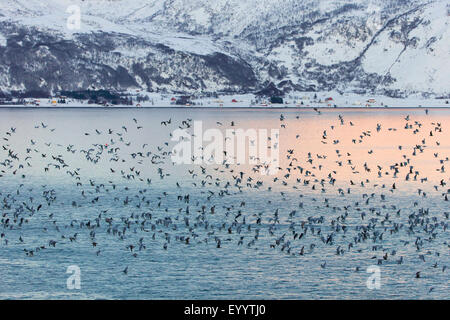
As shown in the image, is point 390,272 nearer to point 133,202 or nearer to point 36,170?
point 133,202

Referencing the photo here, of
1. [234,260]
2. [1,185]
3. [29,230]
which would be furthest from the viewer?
[1,185]

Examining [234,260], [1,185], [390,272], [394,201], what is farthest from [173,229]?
[1,185]

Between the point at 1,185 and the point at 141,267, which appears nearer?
the point at 141,267

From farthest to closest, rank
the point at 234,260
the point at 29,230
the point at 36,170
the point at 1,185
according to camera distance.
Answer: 1. the point at 36,170
2. the point at 1,185
3. the point at 29,230
4. the point at 234,260

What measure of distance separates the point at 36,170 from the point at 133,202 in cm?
2565

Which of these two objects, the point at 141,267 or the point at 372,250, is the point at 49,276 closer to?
the point at 141,267

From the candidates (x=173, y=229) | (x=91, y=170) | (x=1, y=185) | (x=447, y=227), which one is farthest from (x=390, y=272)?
(x=91, y=170)

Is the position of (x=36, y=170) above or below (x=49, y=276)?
above

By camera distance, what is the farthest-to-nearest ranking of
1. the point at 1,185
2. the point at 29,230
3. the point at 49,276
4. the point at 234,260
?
the point at 1,185
the point at 29,230
the point at 234,260
the point at 49,276

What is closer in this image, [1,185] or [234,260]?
[234,260]

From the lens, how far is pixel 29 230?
4781 centimetres

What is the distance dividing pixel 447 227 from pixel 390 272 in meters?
12.0

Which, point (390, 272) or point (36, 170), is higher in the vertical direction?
point (36, 170)

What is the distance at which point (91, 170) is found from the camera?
8106 centimetres
